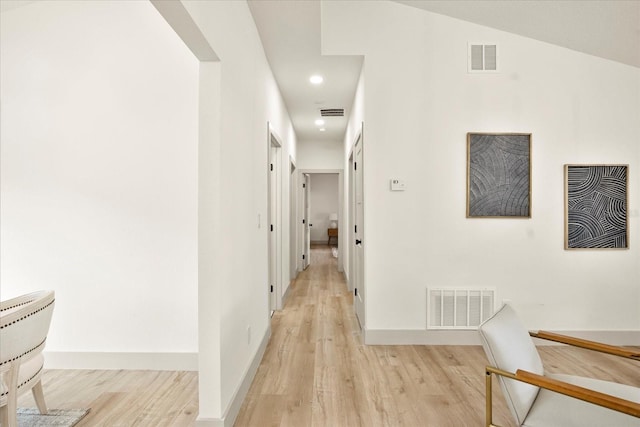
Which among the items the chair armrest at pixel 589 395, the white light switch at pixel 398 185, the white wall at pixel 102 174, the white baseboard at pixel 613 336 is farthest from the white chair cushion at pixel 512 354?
the white wall at pixel 102 174

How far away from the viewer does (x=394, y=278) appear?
10.6ft

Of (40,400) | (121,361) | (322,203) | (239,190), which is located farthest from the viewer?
(322,203)

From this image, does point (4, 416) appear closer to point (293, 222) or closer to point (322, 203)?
point (293, 222)

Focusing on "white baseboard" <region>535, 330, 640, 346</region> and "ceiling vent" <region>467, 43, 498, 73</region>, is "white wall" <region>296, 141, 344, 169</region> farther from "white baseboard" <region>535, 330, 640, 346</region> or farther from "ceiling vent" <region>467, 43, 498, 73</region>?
"white baseboard" <region>535, 330, 640, 346</region>

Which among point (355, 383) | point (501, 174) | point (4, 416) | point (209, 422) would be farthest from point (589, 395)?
point (4, 416)

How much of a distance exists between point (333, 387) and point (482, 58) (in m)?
3.13

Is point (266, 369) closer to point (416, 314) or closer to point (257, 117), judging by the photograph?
point (416, 314)

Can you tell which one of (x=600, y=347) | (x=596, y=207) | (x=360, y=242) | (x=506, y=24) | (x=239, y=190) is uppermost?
(x=506, y=24)

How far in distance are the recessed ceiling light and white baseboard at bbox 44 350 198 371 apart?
3136 mm

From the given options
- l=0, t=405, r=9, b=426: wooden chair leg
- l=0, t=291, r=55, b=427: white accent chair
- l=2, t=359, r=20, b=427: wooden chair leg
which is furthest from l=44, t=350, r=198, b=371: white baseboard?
l=2, t=359, r=20, b=427: wooden chair leg

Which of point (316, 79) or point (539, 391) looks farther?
point (316, 79)

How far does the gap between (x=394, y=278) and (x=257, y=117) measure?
76.0 inches

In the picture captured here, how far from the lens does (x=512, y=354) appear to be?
5.17 feet

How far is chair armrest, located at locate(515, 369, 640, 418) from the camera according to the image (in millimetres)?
1187
